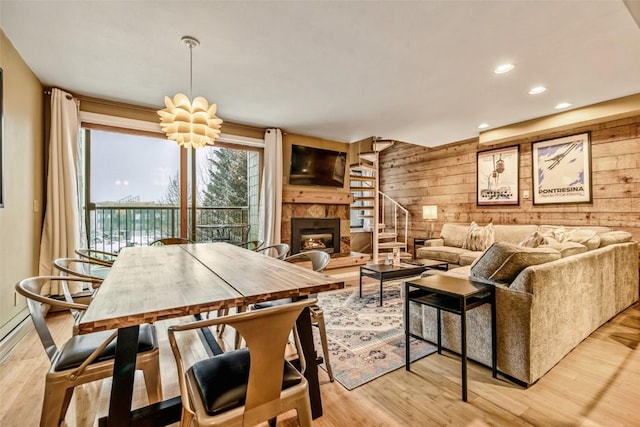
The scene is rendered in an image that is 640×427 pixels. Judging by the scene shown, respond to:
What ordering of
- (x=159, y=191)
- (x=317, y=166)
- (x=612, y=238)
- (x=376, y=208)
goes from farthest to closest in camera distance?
(x=376, y=208) → (x=317, y=166) → (x=159, y=191) → (x=612, y=238)

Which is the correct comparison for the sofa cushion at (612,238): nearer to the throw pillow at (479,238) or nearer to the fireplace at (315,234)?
the throw pillow at (479,238)

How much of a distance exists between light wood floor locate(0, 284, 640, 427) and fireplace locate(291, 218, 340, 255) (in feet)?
10.00

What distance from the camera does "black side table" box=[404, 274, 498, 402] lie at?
1691 millimetres

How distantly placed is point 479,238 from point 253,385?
4.83 meters

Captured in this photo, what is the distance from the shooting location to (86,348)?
4.13 ft

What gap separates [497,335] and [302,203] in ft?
12.1

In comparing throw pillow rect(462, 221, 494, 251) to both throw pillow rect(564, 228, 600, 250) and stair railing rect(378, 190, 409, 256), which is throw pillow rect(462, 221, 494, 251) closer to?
stair railing rect(378, 190, 409, 256)

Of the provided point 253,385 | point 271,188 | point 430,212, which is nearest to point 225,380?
point 253,385

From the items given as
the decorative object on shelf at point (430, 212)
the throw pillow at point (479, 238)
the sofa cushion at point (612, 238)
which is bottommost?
the throw pillow at point (479, 238)

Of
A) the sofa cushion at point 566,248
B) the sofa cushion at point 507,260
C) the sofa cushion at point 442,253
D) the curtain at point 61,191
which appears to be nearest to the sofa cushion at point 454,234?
the sofa cushion at point 442,253

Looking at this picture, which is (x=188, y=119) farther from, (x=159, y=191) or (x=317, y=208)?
(x=317, y=208)

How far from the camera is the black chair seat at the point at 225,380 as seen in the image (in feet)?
3.03

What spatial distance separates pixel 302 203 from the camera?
5141mm

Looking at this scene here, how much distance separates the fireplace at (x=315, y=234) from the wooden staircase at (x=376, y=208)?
65cm
